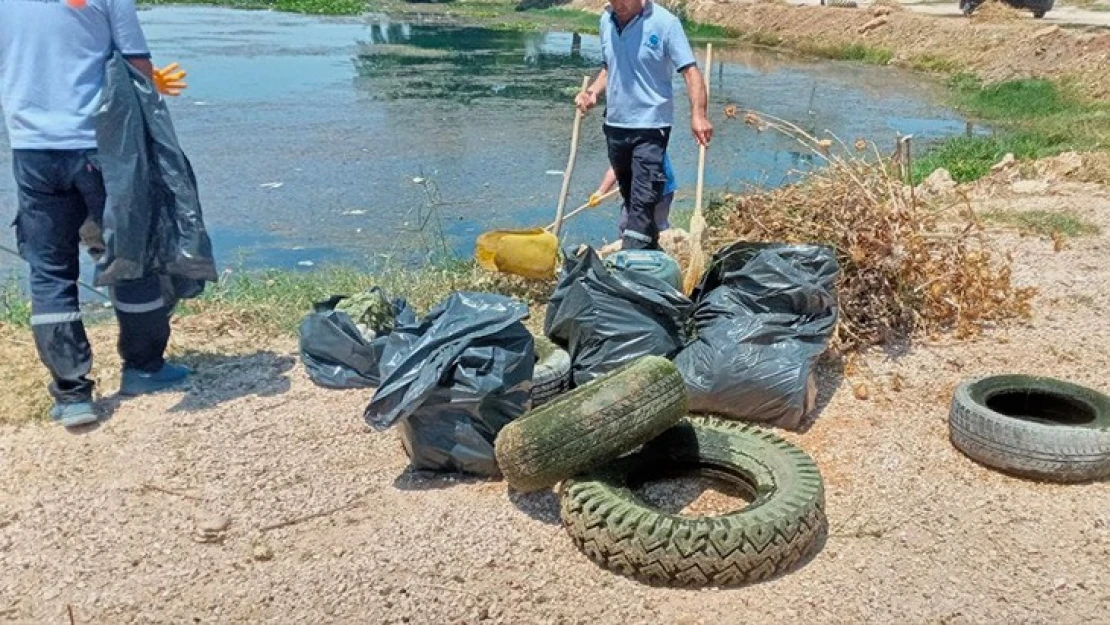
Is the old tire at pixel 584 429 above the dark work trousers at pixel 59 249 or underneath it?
underneath

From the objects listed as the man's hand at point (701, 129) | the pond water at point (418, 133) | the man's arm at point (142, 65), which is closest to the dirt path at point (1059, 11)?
the pond water at point (418, 133)

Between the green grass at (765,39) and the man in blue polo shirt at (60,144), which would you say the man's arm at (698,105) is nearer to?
the man in blue polo shirt at (60,144)

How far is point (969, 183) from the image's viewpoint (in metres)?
10.4

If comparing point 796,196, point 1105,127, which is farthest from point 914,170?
point 796,196

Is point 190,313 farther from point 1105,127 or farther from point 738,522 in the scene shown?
point 1105,127

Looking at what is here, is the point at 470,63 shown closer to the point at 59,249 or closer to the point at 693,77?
the point at 693,77

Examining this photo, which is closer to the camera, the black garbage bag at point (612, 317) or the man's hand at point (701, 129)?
the black garbage bag at point (612, 317)

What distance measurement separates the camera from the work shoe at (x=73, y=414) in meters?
4.38

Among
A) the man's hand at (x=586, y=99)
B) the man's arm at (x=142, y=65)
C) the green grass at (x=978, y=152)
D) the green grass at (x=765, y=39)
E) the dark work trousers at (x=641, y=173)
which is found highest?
the man's arm at (x=142, y=65)

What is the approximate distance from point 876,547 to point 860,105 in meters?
14.7

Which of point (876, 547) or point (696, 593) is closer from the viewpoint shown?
point (696, 593)

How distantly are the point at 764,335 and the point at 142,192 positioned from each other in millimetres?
2744

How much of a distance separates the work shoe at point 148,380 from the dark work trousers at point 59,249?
229 millimetres

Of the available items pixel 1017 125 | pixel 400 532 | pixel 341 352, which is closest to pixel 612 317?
pixel 341 352
